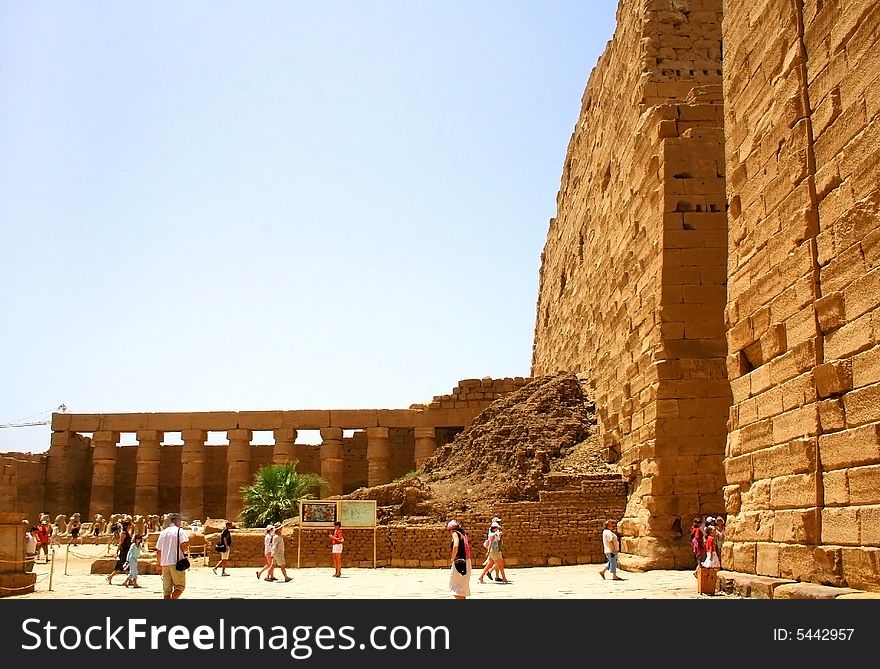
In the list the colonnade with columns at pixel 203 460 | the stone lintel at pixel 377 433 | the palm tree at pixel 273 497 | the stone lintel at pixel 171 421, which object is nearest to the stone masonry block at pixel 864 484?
the palm tree at pixel 273 497

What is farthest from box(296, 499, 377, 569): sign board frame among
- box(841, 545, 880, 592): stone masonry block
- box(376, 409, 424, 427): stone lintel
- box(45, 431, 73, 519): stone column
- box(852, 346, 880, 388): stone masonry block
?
box(45, 431, 73, 519): stone column

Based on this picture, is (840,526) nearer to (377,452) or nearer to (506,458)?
(506,458)

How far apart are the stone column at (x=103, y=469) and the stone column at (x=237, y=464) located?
467cm

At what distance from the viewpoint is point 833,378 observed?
7254 mm

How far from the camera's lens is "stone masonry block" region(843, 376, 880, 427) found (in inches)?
261

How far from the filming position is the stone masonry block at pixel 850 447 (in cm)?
661

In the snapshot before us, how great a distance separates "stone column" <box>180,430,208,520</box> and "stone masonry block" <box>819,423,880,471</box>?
29334 millimetres

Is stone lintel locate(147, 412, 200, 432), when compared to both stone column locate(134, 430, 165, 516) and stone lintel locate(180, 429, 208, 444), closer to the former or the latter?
stone lintel locate(180, 429, 208, 444)

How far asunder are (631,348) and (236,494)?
20.9m

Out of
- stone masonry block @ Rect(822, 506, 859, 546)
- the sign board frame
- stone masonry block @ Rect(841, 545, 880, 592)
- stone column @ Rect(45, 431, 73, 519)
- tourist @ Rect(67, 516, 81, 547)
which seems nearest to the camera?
stone masonry block @ Rect(841, 545, 880, 592)

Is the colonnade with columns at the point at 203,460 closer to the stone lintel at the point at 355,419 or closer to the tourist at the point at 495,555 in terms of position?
the stone lintel at the point at 355,419

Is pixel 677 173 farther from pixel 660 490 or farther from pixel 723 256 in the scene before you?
pixel 660 490

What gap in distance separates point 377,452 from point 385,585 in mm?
18797

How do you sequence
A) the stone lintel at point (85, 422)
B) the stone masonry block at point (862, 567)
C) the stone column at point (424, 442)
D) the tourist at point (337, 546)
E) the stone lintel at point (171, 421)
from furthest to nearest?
the stone lintel at point (85, 422)
the stone lintel at point (171, 421)
the stone column at point (424, 442)
the tourist at point (337, 546)
the stone masonry block at point (862, 567)
